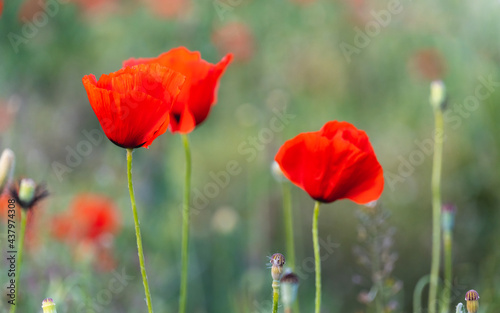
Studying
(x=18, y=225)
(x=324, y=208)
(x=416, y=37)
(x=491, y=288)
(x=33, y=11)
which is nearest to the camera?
(x=491, y=288)

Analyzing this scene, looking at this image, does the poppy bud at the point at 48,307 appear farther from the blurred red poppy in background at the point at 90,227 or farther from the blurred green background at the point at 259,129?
the blurred red poppy in background at the point at 90,227

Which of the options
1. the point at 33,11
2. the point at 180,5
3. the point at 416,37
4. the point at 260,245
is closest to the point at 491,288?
the point at 260,245

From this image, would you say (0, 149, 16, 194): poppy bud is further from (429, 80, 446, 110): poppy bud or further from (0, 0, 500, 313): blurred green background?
(429, 80, 446, 110): poppy bud

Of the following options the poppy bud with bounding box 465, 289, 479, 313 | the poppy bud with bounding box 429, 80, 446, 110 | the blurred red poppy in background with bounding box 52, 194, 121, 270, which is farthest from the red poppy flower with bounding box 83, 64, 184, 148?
the blurred red poppy in background with bounding box 52, 194, 121, 270

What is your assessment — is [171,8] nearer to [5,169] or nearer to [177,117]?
[177,117]

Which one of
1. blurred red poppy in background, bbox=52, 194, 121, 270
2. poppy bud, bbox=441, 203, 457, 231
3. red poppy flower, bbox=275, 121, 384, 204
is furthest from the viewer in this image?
blurred red poppy in background, bbox=52, 194, 121, 270

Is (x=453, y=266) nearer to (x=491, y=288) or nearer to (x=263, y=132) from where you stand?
(x=491, y=288)
